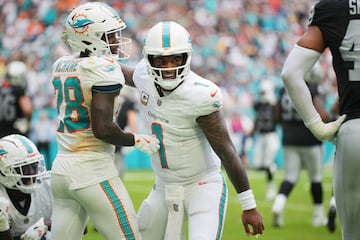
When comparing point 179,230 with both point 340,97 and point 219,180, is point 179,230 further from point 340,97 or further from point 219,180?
point 340,97

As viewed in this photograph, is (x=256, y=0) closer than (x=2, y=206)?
No

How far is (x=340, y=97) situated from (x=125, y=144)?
1.22 m

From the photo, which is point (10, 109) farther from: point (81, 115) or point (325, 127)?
point (325, 127)

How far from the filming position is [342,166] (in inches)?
141

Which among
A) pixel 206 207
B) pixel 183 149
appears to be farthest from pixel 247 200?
A: pixel 183 149

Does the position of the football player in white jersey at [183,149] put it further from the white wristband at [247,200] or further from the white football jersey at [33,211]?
the white football jersey at [33,211]

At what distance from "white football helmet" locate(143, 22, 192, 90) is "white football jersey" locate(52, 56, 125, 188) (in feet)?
0.68

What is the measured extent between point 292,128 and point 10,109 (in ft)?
10.7

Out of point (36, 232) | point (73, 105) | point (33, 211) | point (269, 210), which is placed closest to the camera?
point (73, 105)

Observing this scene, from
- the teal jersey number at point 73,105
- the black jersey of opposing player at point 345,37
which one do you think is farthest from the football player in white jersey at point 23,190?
the black jersey of opposing player at point 345,37

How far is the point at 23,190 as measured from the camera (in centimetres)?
464

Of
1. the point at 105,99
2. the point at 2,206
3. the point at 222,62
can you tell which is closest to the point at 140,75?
the point at 105,99

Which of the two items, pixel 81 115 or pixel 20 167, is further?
pixel 20 167

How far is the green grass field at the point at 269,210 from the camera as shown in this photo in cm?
758
